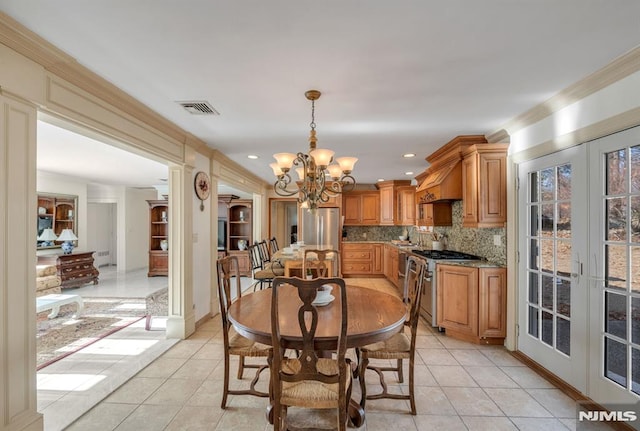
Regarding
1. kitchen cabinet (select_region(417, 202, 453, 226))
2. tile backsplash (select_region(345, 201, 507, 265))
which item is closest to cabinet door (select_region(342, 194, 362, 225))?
tile backsplash (select_region(345, 201, 507, 265))

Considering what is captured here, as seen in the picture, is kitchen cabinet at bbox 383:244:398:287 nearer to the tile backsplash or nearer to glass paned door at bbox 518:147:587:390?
the tile backsplash

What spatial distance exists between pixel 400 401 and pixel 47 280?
245 inches

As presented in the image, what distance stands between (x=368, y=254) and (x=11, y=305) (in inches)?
250

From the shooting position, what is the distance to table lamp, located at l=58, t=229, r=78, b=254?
236 inches

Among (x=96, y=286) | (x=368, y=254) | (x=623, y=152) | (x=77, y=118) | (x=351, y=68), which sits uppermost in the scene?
(x=351, y=68)

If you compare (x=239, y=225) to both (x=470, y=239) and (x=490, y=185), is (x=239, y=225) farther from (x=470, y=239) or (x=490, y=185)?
(x=490, y=185)

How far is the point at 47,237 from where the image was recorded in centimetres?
603

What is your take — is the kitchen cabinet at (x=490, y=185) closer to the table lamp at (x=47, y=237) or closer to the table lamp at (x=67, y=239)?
the table lamp at (x=67, y=239)

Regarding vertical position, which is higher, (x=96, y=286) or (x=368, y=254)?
(x=368, y=254)

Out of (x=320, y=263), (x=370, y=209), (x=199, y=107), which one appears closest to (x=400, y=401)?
(x=320, y=263)

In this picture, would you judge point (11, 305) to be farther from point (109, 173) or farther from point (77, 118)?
point (109, 173)

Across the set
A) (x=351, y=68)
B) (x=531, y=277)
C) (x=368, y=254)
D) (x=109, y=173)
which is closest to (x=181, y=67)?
(x=351, y=68)

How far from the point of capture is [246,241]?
316 inches

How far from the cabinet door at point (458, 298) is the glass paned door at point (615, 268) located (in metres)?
1.16
